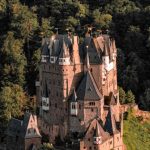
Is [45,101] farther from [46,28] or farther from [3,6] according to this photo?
[3,6]

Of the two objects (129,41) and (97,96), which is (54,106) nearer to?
(97,96)

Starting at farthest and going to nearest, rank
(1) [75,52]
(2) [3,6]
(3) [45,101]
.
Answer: (2) [3,6] < (3) [45,101] < (1) [75,52]

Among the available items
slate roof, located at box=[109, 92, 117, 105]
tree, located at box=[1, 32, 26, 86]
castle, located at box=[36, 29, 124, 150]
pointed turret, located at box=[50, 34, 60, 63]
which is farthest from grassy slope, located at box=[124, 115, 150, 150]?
tree, located at box=[1, 32, 26, 86]

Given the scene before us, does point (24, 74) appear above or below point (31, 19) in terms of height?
below

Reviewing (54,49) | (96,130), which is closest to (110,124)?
(96,130)

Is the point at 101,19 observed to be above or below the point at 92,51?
above

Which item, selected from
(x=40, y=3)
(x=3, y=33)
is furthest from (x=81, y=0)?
(x=3, y=33)
